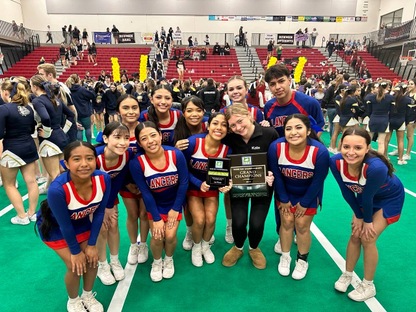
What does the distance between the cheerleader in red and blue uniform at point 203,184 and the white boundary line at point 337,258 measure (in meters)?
1.42

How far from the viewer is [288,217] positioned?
9.80ft

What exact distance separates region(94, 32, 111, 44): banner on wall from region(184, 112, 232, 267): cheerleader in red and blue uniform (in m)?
26.4

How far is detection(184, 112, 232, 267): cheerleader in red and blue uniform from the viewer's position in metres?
2.93

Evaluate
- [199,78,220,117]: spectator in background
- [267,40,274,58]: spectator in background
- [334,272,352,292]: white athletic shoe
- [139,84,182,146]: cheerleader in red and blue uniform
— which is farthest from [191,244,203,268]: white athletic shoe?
[267,40,274,58]: spectator in background

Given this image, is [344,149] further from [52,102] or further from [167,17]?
[167,17]

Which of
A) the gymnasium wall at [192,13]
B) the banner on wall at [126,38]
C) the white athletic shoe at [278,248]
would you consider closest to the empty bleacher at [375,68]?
→ the gymnasium wall at [192,13]

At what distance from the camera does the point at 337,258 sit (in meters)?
3.41

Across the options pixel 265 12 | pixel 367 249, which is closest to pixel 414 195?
pixel 367 249

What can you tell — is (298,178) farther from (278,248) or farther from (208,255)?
(208,255)

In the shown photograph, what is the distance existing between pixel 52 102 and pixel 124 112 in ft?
→ 6.89

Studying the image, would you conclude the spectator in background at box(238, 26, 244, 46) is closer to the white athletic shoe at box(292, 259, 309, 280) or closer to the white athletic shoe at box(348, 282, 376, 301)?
the white athletic shoe at box(292, 259, 309, 280)

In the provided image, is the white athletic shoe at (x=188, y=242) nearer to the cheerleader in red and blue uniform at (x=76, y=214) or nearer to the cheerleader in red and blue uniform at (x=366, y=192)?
the cheerleader in red and blue uniform at (x=76, y=214)

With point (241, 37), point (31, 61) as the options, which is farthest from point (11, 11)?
point (241, 37)

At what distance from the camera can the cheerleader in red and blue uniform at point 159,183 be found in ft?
9.02
